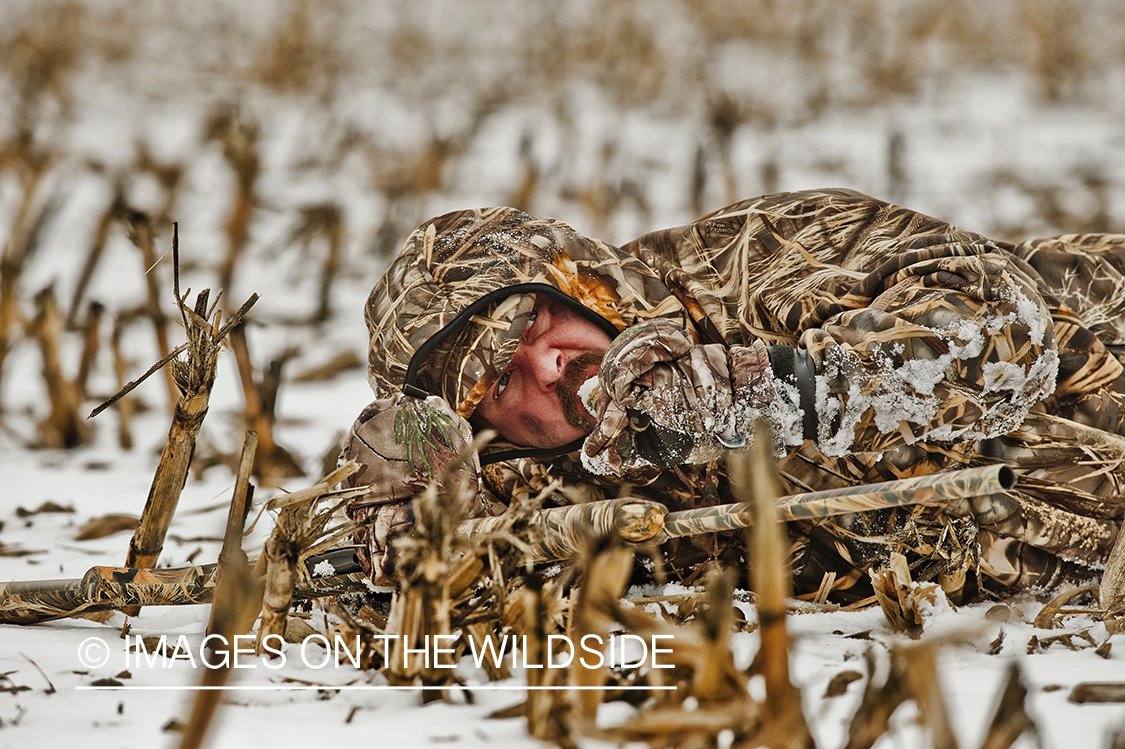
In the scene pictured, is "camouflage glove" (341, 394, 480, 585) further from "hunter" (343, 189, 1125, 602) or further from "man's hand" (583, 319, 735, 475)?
"man's hand" (583, 319, 735, 475)

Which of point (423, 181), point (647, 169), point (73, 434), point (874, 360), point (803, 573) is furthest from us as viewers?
point (647, 169)

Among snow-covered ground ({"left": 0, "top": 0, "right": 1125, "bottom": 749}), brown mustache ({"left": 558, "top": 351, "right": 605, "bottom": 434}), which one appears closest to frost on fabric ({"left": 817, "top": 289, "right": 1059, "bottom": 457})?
snow-covered ground ({"left": 0, "top": 0, "right": 1125, "bottom": 749})

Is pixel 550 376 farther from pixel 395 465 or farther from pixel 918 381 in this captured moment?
pixel 918 381

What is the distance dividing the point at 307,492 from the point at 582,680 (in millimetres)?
547

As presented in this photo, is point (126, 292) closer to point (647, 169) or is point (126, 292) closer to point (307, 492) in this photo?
point (647, 169)

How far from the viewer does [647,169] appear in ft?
20.7

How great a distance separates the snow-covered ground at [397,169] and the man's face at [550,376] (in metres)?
0.58

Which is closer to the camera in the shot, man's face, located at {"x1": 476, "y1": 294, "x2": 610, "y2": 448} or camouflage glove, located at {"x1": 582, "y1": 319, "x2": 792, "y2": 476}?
camouflage glove, located at {"x1": 582, "y1": 319, "x2": 792, "y2": 476}

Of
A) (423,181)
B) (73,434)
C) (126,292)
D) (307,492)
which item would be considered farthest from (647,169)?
(307,492)

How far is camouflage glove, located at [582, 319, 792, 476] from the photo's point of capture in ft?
4.99

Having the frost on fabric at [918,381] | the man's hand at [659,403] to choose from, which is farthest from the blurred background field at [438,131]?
the frost on fabric at [918,381]

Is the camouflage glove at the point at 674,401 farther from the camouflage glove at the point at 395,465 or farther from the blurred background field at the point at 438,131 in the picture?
the blurred background field at the point at 438,131

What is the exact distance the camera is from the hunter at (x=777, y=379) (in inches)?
60.5

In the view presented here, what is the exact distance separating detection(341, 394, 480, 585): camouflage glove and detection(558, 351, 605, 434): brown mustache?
0.24m
